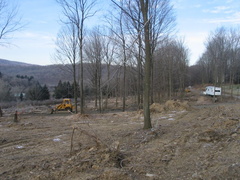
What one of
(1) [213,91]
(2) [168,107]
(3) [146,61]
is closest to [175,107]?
(2) [168,107]

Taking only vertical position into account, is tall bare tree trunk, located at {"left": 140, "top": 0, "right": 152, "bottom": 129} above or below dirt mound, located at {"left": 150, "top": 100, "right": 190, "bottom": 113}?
above

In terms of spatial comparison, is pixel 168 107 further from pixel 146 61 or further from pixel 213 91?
pixel 213 91

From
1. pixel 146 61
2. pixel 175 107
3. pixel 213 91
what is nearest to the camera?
pixel 146 61

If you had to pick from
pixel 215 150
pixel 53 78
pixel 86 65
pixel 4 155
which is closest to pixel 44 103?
pixel 86 65

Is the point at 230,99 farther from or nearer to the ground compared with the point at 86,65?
nearer to the ground

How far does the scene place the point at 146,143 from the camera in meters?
6.46

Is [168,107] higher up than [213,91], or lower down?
lower down

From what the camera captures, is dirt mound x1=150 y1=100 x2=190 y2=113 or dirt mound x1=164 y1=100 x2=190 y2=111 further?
dirt mound x1=164 y1=100 x2=190 y2=111

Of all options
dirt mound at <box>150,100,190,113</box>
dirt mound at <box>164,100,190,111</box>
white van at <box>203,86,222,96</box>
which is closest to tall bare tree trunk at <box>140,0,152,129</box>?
dirt mound at <box>150,100,190,113</box>

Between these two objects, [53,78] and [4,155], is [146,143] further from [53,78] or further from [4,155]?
[53,78]

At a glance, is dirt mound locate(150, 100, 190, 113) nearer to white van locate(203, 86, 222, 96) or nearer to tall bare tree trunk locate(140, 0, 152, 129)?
tall bare tree trunk locate(140, 0, 152, 129)

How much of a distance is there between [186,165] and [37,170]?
3114 mm

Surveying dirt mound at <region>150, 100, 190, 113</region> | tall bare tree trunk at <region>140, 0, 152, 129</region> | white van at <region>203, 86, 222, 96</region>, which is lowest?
dirt mound at <region>150, 100, 190, 113</region>

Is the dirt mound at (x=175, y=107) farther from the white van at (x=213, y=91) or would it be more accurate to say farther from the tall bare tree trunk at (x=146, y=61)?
the white van at (x=213, y=91)
